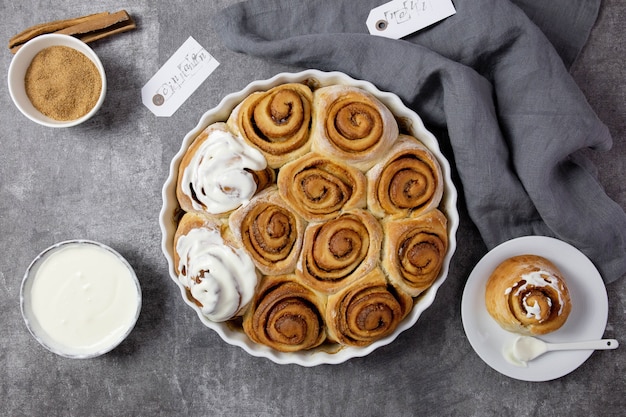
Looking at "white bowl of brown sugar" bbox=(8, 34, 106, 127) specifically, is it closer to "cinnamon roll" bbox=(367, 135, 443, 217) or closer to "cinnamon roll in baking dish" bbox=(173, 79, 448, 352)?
"cinnamon roll in baking dish" bbox=(173, 79, 448, 352)

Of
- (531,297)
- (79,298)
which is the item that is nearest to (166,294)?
(79,298)

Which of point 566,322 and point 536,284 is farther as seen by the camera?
point 566,322

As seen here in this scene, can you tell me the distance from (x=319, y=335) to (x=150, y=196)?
23.1 inches

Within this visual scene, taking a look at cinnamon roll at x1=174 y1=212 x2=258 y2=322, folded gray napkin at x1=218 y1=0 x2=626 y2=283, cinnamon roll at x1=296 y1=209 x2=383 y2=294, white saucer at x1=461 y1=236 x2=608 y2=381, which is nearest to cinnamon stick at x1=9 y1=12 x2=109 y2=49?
folded gray napkin at x1=218 y1=0 x2=626 y2=283

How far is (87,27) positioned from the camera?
1.58 meters

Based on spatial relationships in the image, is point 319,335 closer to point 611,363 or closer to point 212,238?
point 212,238

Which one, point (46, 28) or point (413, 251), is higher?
point (46, 28)

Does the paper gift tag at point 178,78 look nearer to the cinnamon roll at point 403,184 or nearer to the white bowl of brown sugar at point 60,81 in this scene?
the white bowl of brown sugar at point 60,81

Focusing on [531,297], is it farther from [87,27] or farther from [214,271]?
[87,27]

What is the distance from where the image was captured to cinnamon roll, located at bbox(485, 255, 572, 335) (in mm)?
1343

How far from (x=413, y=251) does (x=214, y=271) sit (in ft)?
1.31

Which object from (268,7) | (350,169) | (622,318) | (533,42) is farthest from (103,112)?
(622,318)

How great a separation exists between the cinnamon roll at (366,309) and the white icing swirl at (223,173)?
285 mm

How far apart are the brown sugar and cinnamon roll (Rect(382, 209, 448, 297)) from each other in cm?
79
